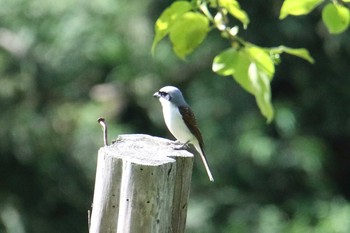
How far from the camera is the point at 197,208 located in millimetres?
7574

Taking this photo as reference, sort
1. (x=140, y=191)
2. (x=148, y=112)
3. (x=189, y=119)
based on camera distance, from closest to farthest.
Answer: (x=140, y=191)
(x=189, y=119)
(x=148, y=112)

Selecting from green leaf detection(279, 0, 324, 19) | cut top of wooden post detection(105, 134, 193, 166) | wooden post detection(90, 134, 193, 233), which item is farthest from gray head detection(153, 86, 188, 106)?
green leaf detection(279, 0, 324, 19)

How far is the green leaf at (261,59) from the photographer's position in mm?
1609

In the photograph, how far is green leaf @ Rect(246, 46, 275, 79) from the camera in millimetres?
1609

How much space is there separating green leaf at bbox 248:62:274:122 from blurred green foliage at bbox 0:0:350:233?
5671 millimetres

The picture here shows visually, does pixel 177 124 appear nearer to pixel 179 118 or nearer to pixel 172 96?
pixel 179 118

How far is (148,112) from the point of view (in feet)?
25.3

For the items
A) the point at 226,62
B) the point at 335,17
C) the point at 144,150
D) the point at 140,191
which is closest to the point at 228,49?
the point at 226,62

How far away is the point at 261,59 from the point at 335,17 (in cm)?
13

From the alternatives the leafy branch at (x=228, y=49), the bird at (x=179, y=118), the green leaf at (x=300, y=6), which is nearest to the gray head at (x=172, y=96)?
the bird at (x=179, y=118)

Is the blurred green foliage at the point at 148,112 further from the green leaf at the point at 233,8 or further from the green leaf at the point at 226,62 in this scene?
the green leaf at the point at 226,62

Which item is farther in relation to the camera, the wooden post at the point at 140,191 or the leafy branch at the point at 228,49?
the wooden post at the point at 140,191

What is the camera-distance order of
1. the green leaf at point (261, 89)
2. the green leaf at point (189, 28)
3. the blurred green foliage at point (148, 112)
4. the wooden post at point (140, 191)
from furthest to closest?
the blurred green foliage at point (148, 112), the wooden post at point (140, 191), the green leaf at point (189, 28), the green leaf at point (261, 89)

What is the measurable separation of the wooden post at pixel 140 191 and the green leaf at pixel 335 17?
2.19ft
